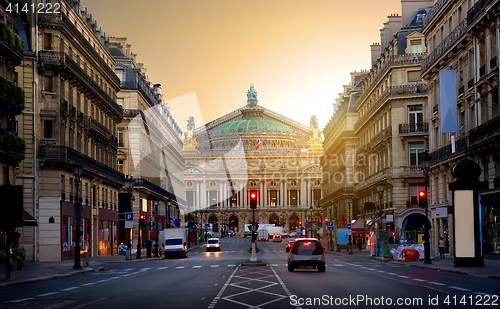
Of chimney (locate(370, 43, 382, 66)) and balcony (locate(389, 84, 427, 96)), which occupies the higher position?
chimney (locate(370, 43, 382, 66))

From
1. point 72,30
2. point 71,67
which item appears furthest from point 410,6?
point 71,67

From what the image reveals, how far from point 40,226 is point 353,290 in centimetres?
3410

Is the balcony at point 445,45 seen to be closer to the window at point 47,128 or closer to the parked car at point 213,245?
the window at point 47,128

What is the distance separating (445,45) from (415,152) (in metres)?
19.3

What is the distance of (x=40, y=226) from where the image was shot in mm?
50250

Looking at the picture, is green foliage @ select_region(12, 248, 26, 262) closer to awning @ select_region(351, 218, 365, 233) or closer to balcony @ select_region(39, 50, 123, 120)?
balcony @ select_region(39, 50, 123, 120)

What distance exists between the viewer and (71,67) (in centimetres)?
5244

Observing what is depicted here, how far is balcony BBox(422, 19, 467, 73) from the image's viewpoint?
151 feet

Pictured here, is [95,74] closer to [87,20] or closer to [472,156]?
[87,20]

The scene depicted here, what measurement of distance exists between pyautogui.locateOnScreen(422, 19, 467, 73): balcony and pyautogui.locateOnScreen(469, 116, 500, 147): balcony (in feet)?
22.0

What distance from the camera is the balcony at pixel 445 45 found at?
4613 centimetres

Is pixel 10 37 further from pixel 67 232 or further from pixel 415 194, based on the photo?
pixel 415 194

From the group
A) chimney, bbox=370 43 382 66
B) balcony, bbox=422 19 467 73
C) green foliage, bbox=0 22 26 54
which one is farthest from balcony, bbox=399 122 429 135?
green foliage, bbox=0 22 26 54

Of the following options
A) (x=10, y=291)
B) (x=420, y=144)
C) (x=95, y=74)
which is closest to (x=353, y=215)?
(x=420, y=144)
